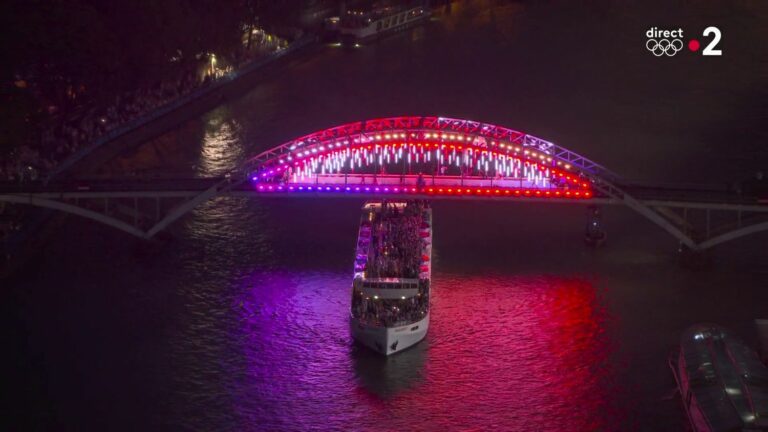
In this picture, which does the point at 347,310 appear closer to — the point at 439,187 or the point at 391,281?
the point at 391,281

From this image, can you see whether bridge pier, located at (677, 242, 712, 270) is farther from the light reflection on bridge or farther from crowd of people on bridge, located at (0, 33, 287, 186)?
crowd of people on bridge, located at (0, 33, 287, 186)

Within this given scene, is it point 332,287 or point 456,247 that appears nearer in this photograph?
point 332,287

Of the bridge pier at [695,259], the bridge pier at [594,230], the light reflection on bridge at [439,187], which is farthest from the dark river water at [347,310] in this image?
the light reflection on bridge at [439,187]

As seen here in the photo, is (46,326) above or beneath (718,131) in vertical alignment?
beneath

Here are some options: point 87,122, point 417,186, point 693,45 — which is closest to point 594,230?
point 417,186

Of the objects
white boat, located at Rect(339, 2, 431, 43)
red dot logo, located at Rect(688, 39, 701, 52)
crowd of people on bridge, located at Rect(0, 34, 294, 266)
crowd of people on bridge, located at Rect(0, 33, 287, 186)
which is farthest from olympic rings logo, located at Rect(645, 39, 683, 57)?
crowd of people on bridge, located at Rect(0, 33, 287, 186)

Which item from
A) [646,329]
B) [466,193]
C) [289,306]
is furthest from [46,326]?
[646,329]

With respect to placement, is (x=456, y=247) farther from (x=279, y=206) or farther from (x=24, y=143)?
(x=24, y=143)
